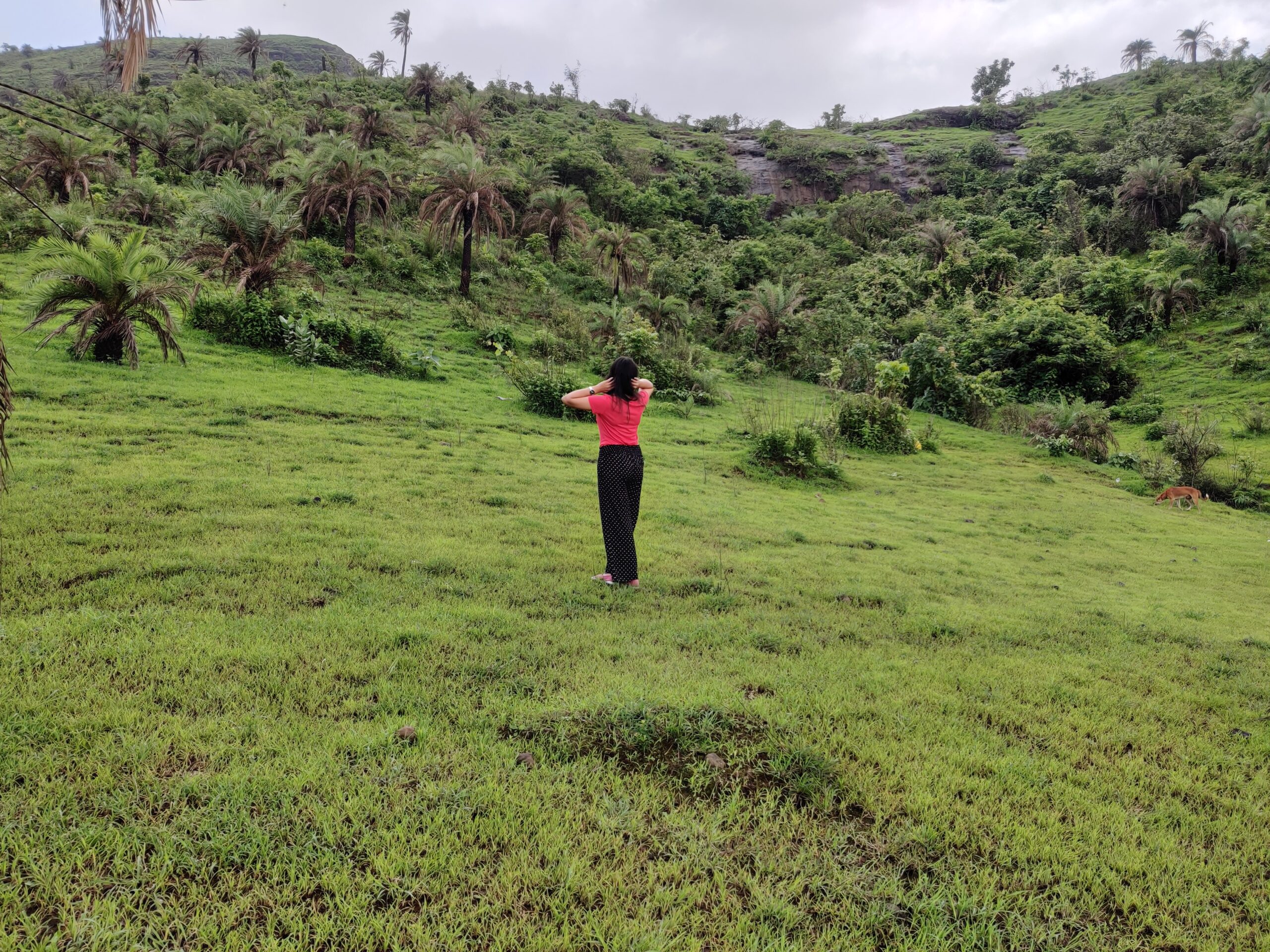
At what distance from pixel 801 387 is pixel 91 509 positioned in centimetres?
2384

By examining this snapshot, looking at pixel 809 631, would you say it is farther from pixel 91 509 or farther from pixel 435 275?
pixel 435 275

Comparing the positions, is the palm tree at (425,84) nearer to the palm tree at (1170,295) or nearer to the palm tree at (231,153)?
the palm tree at (231,153)

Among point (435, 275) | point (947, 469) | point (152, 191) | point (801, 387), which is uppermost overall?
point (152, 191)

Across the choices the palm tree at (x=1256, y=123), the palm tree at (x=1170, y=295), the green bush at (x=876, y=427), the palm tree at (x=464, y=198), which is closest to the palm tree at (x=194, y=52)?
the palm tree at (x=464, y=198)

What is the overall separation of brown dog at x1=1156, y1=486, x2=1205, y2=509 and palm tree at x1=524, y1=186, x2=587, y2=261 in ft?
85.8

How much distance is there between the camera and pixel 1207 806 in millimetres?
2904

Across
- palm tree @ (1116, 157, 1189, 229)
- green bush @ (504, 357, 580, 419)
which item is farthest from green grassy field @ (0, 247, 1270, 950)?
palm tree @ (1116, 157, 1189, 229)

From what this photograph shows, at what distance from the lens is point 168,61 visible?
252ft

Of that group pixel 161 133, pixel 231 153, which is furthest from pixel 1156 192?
pixel 161 133

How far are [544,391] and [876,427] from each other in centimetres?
875

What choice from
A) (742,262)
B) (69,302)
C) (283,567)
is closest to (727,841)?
(283,567)

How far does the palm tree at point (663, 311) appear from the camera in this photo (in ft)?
85.1

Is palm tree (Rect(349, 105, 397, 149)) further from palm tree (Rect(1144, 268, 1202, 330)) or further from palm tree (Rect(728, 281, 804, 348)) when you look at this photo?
palm tree (Rect(1144, 268, 1202, 330))

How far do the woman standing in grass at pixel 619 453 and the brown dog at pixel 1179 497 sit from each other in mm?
13883
